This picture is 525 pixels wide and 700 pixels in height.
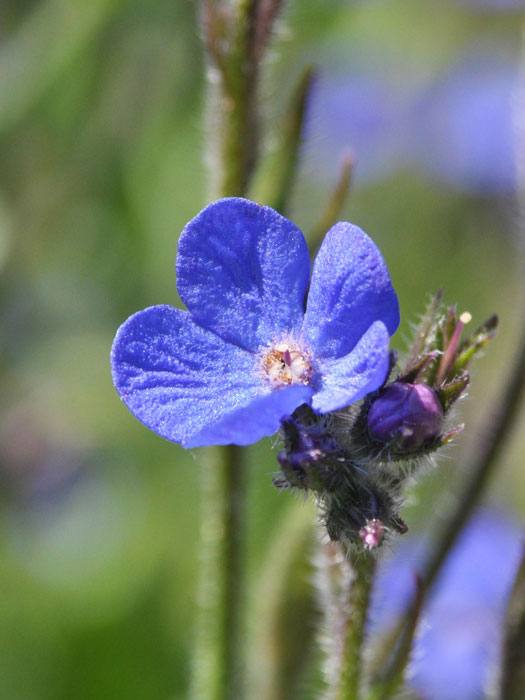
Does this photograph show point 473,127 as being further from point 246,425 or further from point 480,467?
point 246,425

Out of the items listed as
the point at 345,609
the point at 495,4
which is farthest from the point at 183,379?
the point at 495,4

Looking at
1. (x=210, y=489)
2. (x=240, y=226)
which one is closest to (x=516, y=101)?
(x=210, y=489)

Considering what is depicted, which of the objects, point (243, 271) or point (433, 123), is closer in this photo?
point (243, 271)

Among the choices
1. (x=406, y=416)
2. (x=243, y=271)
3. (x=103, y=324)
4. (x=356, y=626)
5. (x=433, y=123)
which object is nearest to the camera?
(x=406, y=416)

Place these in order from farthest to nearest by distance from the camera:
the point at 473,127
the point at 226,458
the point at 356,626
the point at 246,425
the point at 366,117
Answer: the point at 366,117 < the point at 473,127 < the point at 226,458 < the point at 356,626 < the point at 246,425

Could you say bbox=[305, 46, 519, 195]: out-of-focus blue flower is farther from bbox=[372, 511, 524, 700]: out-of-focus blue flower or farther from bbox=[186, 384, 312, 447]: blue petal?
bbox=[186, 384, 312, 447]: blue petal

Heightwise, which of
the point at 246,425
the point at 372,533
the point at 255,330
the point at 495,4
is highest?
the point at 495,4

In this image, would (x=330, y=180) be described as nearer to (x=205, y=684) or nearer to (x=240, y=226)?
(x=205, y=684)
